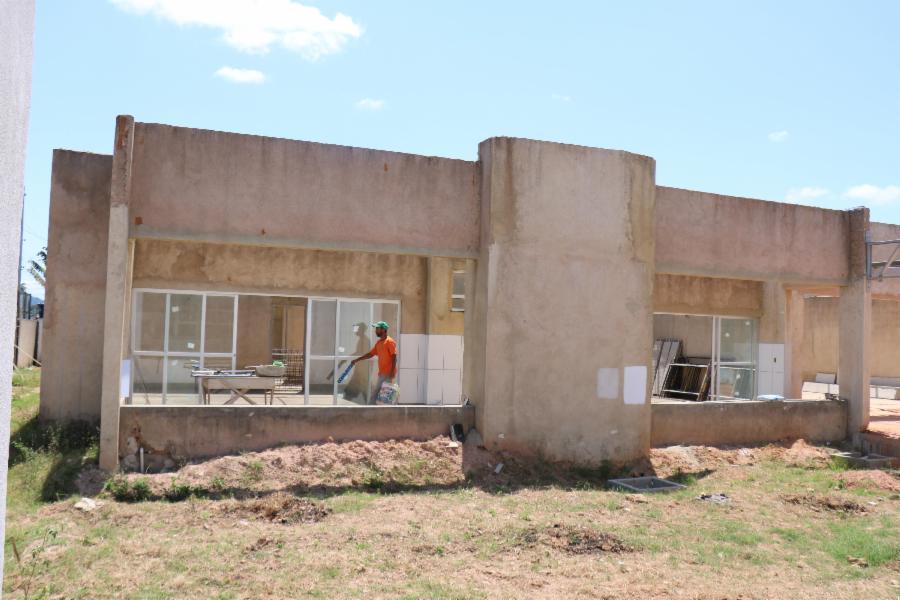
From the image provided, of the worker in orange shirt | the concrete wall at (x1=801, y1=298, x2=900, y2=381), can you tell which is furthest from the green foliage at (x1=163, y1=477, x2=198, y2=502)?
the concrete wall at (x1=801, y1=298, x2=900, y2=381)

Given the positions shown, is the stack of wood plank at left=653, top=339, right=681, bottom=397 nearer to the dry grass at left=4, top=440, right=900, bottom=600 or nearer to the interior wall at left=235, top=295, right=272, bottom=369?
the dry grass at left=4, top=440, right=900, bottom=600

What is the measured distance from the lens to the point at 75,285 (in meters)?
10.9

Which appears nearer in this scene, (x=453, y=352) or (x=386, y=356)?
(x=386, y=356)

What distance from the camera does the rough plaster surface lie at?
9.80 feet

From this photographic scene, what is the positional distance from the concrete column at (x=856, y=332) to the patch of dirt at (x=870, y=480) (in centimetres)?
271

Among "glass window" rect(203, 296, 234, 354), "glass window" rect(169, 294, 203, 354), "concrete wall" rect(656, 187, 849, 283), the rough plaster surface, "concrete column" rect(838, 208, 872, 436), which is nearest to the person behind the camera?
the rough plaster surface

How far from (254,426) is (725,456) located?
7.26 metres

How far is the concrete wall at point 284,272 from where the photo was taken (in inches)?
532

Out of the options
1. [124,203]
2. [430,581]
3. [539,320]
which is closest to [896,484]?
[539,320]

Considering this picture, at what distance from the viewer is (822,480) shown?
11.2 metres

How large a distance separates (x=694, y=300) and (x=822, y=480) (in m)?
7.34

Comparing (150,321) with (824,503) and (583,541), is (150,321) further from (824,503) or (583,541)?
(824,503)

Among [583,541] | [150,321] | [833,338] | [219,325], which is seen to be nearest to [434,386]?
[219,325]

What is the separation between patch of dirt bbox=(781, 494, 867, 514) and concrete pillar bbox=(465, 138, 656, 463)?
2415 mm
